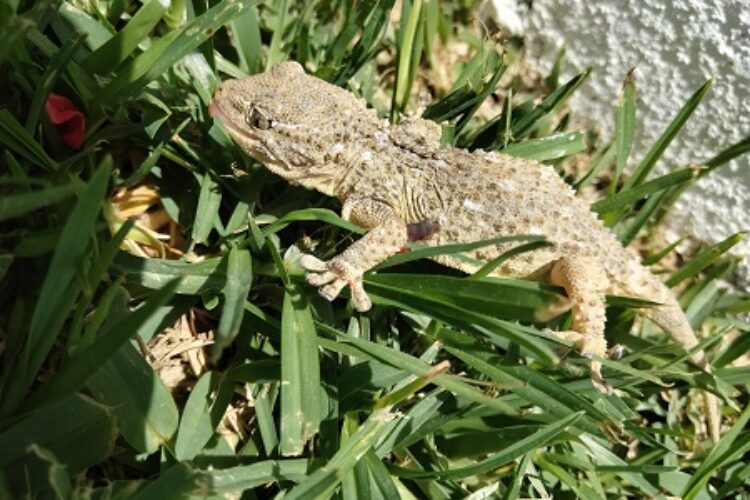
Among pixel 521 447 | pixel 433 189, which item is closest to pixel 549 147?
pixel 433 189

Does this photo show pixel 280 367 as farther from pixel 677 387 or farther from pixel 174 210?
pixel 677 387

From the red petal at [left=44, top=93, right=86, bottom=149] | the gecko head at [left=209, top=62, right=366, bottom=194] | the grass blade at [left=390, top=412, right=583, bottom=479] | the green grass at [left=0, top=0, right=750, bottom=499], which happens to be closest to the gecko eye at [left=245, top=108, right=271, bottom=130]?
the gecko head at [left=209, top=62, right=366, bottom=194]

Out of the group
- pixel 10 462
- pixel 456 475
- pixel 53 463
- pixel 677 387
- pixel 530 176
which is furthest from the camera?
pixel 677 387

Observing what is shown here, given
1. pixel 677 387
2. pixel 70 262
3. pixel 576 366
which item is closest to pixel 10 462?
pixel 70 262

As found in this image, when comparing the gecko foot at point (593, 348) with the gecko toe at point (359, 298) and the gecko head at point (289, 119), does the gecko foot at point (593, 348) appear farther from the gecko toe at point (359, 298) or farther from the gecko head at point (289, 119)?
the gecko head at point (289, 119)

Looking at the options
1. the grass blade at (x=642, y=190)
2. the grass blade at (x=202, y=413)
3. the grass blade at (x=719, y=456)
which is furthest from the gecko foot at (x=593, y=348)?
the grass blade at (x=202, y=413)
